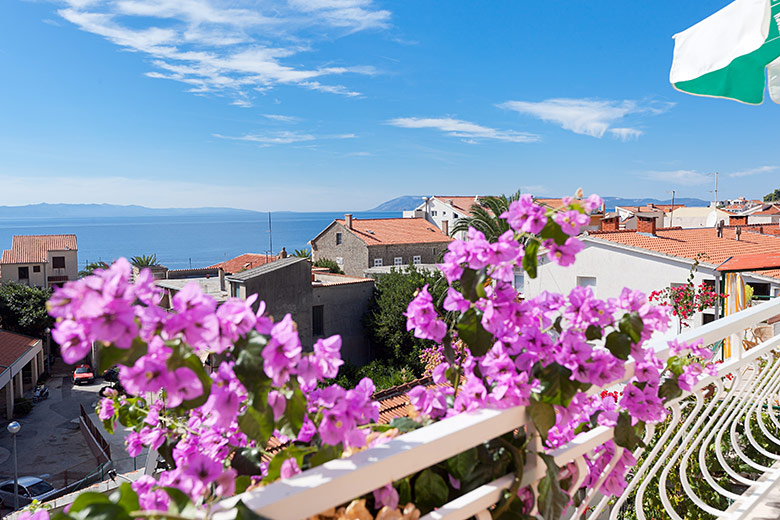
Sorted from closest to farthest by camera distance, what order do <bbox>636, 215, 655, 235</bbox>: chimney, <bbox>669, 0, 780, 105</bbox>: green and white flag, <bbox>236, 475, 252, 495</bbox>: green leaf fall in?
<bbox>236, 475, 252, 495</bbox>: green leaf, <bbox>669, 0, 780, 105</bbox>: green and white flag, <bbox>636, 215, 655, 235</bbox>: chimney

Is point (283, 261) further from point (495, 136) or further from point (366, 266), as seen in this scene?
point (495, 136)

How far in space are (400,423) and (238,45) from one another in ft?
395

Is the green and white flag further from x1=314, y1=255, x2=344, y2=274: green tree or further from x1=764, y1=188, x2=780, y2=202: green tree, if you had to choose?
x1=764, y1=188, x2=780, y2=202: green tree

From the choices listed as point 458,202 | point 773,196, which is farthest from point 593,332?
point 773,196

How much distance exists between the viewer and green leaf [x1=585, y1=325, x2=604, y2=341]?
1.05 metres

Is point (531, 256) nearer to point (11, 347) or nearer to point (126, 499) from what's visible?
point (126, 499)

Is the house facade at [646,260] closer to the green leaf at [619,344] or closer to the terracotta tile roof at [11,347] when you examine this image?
the green leaf at [619,344]

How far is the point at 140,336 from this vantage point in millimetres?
662

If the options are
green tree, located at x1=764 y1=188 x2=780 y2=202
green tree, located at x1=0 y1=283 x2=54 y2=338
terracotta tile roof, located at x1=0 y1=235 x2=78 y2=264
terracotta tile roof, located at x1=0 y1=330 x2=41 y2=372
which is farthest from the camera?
green tree, located at x1=764 y1=188 x2=780 y2=202

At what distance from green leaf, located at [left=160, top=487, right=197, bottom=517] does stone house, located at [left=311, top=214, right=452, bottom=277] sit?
105 ft

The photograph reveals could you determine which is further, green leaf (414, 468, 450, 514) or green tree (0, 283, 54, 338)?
green tree (0, 283, 54, 338)

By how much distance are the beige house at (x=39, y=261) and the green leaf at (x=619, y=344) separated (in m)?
38.3

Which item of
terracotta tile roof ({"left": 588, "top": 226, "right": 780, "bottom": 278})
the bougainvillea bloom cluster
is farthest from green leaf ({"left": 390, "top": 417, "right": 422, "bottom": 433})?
terracotta tile roof ({"left": 588, "top": 226, "right": 780, "bottom": 278})

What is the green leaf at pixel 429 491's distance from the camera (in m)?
0.92
